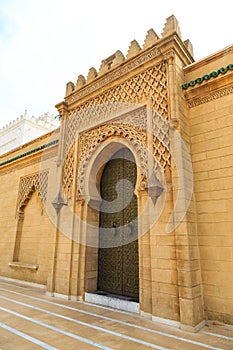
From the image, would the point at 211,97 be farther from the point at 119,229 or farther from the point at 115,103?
the point at 119,229

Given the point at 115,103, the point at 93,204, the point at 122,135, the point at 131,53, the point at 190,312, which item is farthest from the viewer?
the point at 93,204

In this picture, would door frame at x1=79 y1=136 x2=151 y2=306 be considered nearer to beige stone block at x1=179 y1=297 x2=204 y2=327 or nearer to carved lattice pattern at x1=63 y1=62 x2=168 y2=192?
carved lattice pattern at x1=63 y1=62 x2=168 y2=192

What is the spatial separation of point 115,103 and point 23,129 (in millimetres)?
9744

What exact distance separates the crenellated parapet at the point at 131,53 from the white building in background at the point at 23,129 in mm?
7858

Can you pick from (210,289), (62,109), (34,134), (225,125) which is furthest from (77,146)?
(34,134)

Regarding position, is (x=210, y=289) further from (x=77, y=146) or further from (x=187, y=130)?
(x=77, y=146)

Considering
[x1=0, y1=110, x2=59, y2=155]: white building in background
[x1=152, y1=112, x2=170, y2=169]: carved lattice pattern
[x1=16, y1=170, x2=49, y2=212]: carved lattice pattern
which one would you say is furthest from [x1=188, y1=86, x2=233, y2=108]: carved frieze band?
[x1=0, y1=110, x2=59, y2=155]: white building in background

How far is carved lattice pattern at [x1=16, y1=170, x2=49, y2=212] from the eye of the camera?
→ 6.62 metres

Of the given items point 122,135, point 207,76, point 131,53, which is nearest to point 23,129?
point 131,53

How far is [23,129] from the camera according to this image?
1303 centimetres

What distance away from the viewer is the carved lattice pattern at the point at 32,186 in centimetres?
662

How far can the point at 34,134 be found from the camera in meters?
13.4

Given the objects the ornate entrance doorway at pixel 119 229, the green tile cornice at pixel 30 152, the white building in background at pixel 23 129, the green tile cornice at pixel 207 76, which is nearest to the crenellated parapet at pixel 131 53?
the green tile cornice at pixel 207 76

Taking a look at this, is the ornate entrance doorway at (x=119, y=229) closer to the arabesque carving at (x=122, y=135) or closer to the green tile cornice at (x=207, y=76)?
the arabesque carving at (x=122, y=135)
